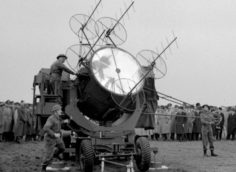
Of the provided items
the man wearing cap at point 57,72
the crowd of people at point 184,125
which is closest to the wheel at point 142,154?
the man wearing cap at point 57,72

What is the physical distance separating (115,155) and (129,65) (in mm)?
2482

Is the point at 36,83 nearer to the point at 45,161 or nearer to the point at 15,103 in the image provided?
the point at 45,161

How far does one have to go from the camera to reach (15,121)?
2145 centimetres

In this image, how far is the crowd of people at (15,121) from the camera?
21225mm

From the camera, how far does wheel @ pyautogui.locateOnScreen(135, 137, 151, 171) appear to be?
1048 cm

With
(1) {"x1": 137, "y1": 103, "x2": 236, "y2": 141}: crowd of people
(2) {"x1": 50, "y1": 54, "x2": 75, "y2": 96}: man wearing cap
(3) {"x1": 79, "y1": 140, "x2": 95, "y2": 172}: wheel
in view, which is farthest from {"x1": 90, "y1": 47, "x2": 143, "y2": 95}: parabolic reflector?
(1) {"x1": 137, "y1": 103, "x2": 236, "y2": 141}: crowd of people

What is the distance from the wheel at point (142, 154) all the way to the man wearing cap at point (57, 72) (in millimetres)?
2668

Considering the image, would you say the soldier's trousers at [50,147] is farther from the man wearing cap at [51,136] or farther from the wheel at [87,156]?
the wheel at [87,156]

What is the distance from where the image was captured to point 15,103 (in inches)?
890

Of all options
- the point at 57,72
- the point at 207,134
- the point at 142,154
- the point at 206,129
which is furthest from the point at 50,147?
the point at 207,134

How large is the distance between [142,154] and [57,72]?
11.0 ft

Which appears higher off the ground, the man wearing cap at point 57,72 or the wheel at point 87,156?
the man wearing cap at point 57,72

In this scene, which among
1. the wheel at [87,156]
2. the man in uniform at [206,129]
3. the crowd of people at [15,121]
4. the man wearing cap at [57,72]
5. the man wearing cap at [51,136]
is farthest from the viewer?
the crowd of people at [15,121]

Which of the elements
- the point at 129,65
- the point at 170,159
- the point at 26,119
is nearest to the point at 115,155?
the point at 129,65
